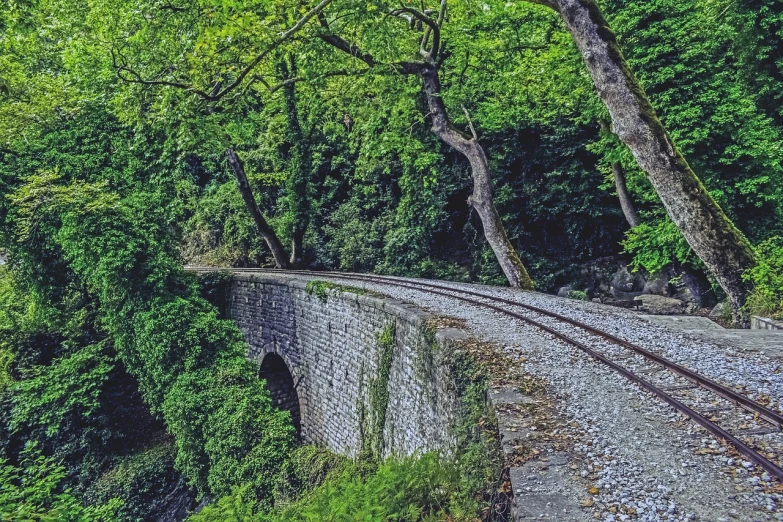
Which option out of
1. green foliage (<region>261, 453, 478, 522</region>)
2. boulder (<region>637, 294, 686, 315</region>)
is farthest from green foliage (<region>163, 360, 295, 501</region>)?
boulder (<region>637, 294, 686, 315</region>)

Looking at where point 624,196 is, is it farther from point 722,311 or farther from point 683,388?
point 683,388

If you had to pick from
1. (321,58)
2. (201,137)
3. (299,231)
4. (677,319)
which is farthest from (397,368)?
(299,231)

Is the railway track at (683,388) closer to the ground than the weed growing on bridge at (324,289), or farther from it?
closer to the ground

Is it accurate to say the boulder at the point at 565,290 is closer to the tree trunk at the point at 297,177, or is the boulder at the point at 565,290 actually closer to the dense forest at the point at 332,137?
the dense forest at the point at 332,137

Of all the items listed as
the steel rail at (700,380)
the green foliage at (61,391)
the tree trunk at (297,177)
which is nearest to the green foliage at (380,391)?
the steel rail at (700,380)

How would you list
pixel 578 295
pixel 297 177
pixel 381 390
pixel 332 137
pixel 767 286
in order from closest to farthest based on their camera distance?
pixel 767 286 → pixel 381 390 → pixel 578 295 → pixel 332 137 → pixel 297 177

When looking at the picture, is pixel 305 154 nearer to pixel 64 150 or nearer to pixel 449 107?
pixel 449 107

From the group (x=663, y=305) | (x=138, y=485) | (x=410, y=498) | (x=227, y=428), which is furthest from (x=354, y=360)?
(x=663, y=305)
